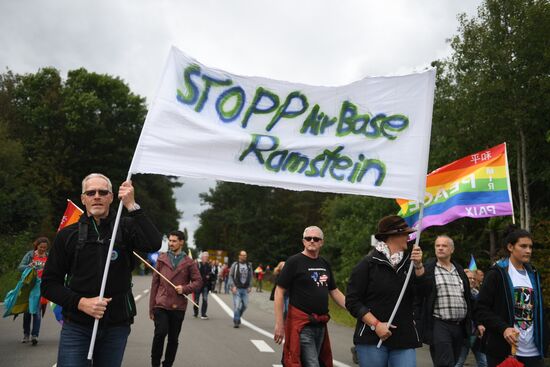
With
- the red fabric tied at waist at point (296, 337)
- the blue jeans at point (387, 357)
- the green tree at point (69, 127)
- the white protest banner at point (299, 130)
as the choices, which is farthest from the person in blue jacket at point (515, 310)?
the green tree at point (69, 127)

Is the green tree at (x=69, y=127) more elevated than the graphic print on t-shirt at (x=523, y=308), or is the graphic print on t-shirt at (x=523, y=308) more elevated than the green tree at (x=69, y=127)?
the green tree at (x=69, y=127)

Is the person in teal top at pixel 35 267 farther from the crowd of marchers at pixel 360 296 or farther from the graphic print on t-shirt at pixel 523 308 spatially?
the graphic print on t-shirt at pixel 523 308

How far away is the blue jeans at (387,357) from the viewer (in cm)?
473

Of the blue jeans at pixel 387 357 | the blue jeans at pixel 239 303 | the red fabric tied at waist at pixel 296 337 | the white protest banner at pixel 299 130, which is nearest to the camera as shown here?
the blue jeans at pixel 387 357

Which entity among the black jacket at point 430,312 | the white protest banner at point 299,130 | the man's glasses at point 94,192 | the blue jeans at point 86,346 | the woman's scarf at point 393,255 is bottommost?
the blue jeans at point 86,346

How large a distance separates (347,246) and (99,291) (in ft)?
105

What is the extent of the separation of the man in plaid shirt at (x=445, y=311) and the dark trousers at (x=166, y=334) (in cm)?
314

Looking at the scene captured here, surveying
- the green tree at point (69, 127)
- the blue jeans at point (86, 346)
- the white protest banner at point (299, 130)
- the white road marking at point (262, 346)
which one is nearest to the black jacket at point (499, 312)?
the white protest banner at point (299, 130)

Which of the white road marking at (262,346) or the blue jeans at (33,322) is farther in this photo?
the white road marking at (262,346)

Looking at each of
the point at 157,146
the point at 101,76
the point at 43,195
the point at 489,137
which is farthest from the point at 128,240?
the point at 101,76

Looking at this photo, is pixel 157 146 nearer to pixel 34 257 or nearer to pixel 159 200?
pixel 34 257

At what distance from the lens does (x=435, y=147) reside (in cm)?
2727

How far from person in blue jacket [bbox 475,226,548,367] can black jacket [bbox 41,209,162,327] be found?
9.32 feet

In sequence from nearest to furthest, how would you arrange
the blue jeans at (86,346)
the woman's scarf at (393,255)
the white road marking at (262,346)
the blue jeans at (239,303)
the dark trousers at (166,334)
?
the blue jeans at (86,346)
the woman's scarf at (393,255)
the dark trousers at (166,334)
the white road marking at (262,346)
the blue jeans at (239,303)
